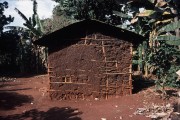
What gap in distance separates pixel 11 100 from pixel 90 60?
165 inches

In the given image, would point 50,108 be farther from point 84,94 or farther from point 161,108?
point 161,108

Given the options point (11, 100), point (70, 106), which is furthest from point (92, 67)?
point (11, 100)

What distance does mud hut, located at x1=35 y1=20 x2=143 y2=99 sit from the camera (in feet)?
42.3

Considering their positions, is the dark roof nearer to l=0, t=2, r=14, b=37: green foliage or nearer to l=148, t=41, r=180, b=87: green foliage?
l=148, t=41, r=180, b=87: green foliage

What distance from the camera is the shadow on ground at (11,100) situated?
12218 millimetres

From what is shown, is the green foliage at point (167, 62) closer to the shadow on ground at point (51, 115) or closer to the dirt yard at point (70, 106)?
the dirt yard at point (70, 106)

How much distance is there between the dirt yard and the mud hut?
569 mm

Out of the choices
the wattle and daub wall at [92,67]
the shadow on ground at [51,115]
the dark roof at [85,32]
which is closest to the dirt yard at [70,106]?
the shadow on ground at [51,115]

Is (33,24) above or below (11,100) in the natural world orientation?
above

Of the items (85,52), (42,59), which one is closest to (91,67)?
(85,52)

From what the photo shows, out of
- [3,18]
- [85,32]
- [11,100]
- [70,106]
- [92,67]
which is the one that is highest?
[3,18]

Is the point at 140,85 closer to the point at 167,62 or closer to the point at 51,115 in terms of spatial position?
the point at 167,62

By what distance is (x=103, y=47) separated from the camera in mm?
12891

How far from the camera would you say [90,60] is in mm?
12914
